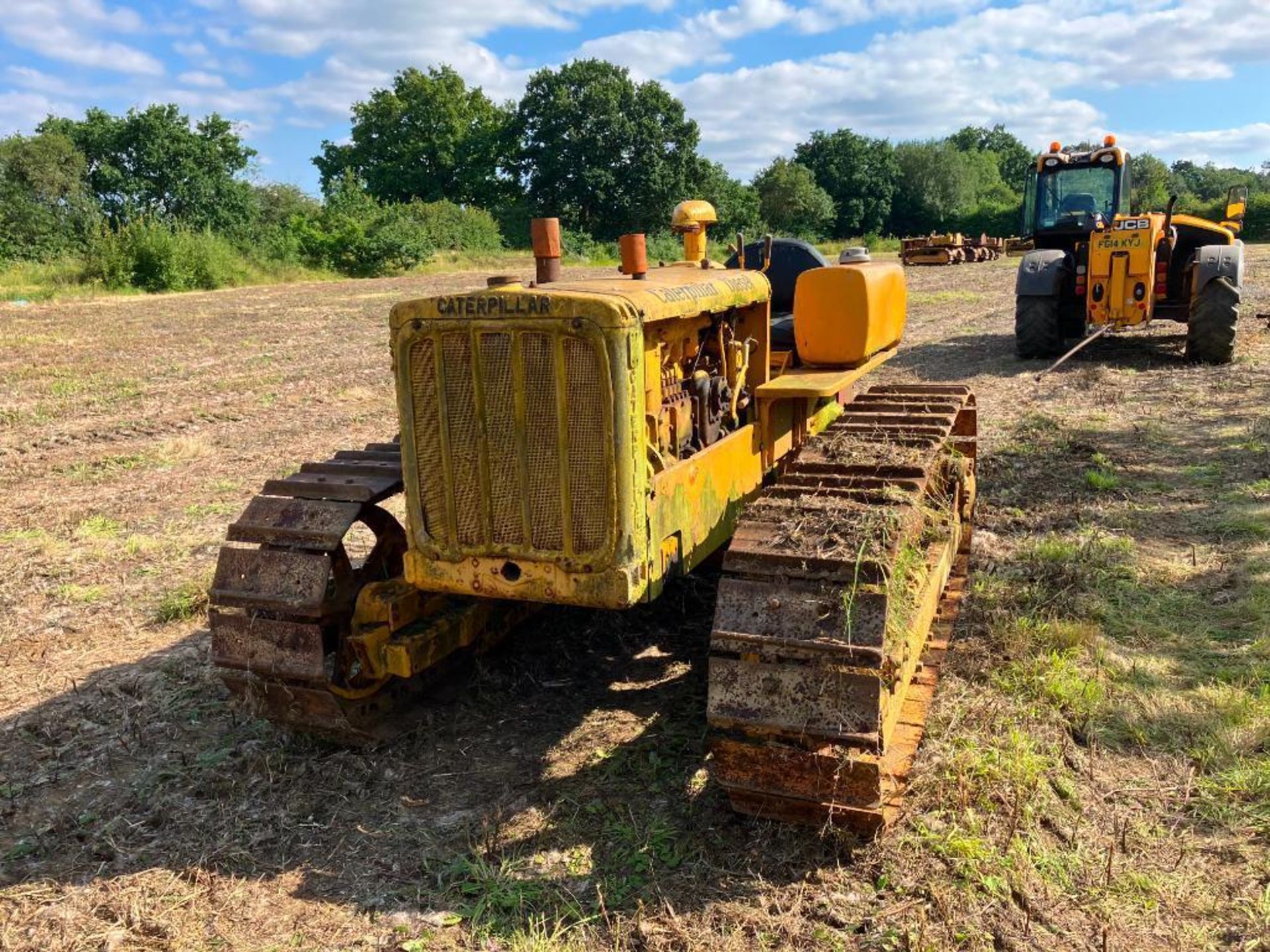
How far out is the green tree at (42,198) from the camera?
114 feet

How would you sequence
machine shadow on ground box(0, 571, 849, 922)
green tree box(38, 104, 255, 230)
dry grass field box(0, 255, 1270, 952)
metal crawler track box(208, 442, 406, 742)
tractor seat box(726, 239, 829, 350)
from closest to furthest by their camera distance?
dry grass field box(0, 255, 1270, 952) → machine shadow on ground box(0, 571, 849, 922) → metal crawler track box(208, 442, 406, 742) → tractor seat box(726, 239, 829, 350) → green tree box(38, 104, 255, 230)

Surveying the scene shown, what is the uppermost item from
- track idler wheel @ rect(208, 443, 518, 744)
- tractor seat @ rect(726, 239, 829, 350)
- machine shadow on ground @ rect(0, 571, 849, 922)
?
tractor seat @ rect(726, 239, 829, 350)

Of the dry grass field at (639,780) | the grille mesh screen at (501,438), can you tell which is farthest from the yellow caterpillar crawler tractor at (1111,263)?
the grille mesh screen at (501,438)

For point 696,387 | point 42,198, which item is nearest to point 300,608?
point 696,387

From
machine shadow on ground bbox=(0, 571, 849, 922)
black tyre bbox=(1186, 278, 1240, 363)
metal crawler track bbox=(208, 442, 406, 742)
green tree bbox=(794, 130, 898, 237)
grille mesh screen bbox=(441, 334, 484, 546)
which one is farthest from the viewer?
green tree bbox=(794, 130, 898, 237)

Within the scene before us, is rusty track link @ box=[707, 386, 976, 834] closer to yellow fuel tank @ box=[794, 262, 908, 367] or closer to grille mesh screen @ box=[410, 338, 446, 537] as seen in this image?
grille mesh screen @ box=[410, 338, 446, 537]

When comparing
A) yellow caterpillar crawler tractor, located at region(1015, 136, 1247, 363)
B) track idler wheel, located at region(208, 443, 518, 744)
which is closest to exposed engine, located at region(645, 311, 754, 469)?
track idler wheel, located at region(208, 443, 518, 744)

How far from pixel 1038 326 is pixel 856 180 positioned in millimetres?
54461

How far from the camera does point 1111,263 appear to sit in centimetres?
1222

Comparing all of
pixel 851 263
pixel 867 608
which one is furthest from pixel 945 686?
pixel 851 263

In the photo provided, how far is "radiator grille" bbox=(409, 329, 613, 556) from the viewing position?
12.0 feet

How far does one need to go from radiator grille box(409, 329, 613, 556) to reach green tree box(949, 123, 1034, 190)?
323 feet

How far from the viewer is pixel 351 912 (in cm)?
334

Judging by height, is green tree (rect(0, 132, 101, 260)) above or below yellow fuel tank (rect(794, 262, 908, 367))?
above
